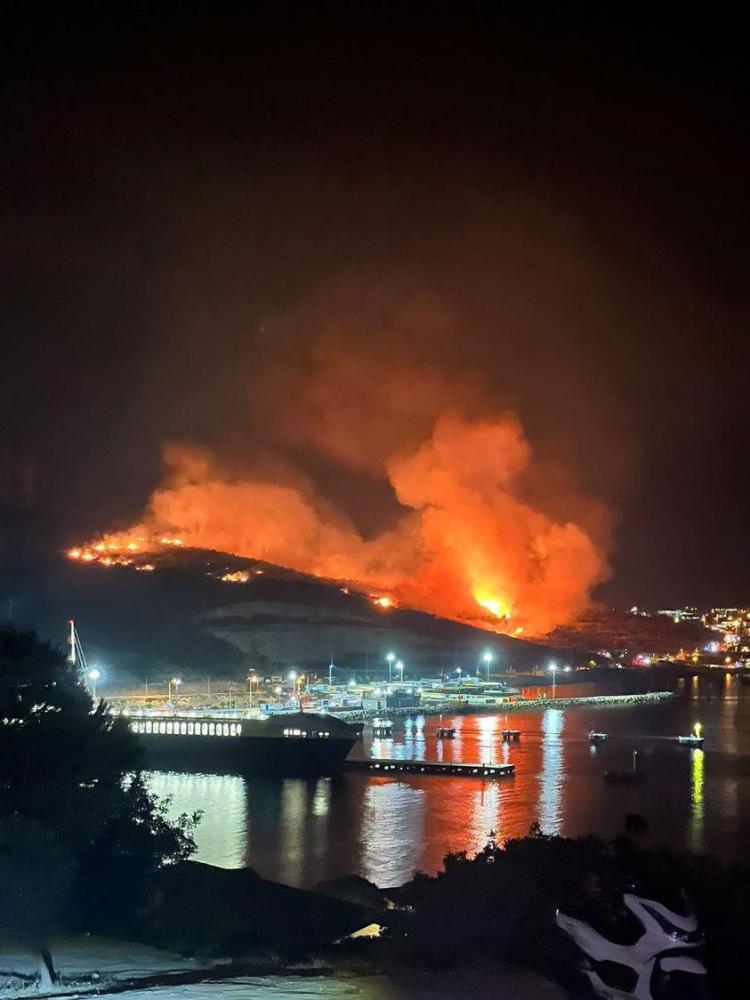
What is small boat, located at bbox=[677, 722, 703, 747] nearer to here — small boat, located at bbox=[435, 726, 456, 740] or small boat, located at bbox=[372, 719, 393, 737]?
small boat, located at bbox=[435, 726, 456, 740]

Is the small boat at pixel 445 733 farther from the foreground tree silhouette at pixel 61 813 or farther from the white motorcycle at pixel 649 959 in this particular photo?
the white motorcycle at pixel 649 959

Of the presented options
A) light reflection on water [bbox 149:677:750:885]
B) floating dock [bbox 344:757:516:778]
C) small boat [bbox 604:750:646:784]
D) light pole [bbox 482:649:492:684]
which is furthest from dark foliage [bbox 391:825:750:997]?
light pole [bbox 482:649:492:684]

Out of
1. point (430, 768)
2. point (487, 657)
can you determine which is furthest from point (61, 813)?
point (487, 657)

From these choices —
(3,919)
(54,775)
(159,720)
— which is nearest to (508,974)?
(3,919)

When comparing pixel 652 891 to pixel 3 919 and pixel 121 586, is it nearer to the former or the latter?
pixel 3 919

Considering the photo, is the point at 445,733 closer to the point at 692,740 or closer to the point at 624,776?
the point at 692,740

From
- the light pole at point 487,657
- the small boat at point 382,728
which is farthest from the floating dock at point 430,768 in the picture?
the light pole at point 487,657
